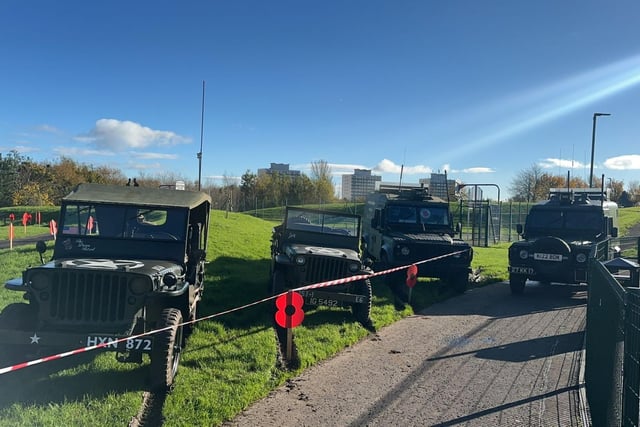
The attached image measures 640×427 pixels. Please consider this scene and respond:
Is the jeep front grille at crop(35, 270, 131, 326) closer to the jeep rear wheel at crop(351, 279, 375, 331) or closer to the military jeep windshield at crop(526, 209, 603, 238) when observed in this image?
the jeep rear wheel at crop(351, 279, 375, 331)

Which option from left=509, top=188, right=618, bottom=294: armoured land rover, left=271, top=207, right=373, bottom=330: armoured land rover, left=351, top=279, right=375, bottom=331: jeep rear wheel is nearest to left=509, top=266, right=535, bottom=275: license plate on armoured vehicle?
left=509, top=188, right=618, bottom=294: armoured land rover

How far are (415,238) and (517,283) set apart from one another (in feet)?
8.40

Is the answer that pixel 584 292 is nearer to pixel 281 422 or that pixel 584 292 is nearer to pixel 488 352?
pixel 488 352

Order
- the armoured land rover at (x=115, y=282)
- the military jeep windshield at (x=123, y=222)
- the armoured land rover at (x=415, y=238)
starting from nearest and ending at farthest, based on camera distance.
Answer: the armoured land rover at (x=115, y=282), the military jeep windshield at (x=123, y=222), the armoured land rover at (x=415, y=238)

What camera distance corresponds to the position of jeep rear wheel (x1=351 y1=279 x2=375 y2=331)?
26.9 ft

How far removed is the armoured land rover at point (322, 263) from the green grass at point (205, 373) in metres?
0.42

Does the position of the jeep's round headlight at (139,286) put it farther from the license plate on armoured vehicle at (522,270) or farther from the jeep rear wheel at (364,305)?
the license plate on armoured vehicle at (522,270)

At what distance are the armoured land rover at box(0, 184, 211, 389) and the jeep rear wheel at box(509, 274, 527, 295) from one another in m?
7.54

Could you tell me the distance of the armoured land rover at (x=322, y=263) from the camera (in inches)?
315

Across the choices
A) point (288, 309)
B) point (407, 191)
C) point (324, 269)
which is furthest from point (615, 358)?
point (407, 191)

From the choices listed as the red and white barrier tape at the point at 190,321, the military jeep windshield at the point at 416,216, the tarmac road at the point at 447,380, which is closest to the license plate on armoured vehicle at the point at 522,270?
the red and white barrier tape at the point at 190,321

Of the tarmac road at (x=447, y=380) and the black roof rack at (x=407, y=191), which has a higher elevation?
the black roof rack at (x=407, y=191)

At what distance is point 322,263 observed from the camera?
833 centimetres

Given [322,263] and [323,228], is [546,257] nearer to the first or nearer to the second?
[323,228]
